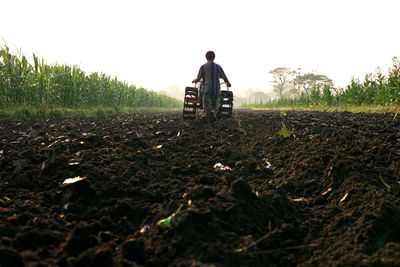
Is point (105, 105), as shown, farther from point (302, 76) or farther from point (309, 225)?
point (302, 76)

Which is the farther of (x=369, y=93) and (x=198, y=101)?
(x=369, y=93)

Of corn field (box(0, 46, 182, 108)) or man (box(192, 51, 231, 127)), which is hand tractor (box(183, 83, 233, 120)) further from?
corn field (box(0, 46, 182, 108))

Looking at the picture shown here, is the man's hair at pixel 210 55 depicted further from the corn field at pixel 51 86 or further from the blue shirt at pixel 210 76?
the corn field at pixel 51 86

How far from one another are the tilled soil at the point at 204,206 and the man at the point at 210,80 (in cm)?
398

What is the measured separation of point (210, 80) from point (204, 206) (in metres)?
6.06

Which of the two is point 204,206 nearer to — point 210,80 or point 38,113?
point 210,80

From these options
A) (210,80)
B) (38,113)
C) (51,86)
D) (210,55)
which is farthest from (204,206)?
(51,86)

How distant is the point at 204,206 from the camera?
79.0 inches

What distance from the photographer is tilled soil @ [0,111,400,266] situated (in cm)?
160

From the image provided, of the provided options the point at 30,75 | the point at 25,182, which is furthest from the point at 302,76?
the point at 25,182

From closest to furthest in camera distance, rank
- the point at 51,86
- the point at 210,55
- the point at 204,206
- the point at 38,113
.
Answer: the point at 204,206 → the point at 210,55 → the point at 38,113 → the point at 51,86

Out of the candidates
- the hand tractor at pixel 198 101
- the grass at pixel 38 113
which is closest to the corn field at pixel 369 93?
the hand tractor at pixel 198 101

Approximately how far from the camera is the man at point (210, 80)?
759cm

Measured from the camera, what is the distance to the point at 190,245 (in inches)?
63.3
